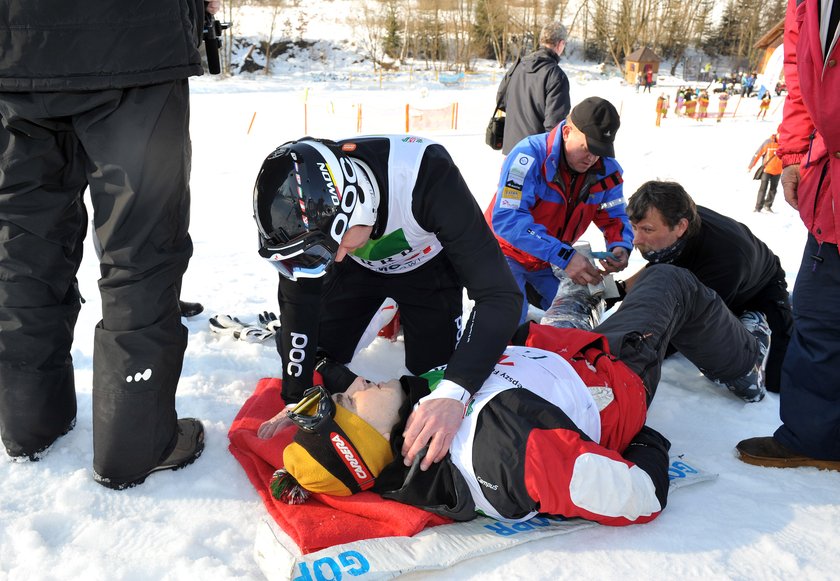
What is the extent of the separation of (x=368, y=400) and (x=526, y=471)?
1.71ft

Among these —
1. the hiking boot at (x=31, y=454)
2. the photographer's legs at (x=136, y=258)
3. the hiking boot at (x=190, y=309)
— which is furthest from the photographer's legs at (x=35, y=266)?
the hiking boot at (x=190, y=309)

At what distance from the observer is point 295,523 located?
74.5 inches

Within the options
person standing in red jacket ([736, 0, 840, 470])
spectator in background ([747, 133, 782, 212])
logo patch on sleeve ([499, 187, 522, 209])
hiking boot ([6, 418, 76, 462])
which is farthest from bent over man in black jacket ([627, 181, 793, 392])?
spectator in background ([747, 133, 782, 212])

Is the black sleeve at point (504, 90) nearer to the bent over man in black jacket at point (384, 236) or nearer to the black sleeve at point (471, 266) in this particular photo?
the bent over man in black jacket at point (384, 236)

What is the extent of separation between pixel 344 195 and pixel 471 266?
47 cm

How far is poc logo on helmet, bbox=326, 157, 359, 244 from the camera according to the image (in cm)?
187

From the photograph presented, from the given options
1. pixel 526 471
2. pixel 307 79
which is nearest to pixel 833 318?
pixel 526 471

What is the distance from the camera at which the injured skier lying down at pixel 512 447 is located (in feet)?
5.96

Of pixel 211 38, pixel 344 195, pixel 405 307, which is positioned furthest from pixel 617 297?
pixel 211 38

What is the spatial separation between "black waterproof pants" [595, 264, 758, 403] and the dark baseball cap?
85 centimetres

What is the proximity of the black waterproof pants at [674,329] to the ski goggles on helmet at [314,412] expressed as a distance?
119 cm

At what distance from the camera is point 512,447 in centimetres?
184

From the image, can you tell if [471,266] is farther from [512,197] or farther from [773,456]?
[512,197]

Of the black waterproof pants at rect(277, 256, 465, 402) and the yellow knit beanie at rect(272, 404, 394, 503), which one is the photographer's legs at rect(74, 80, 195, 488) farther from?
the black waterproof pants at rect(277, 256, 465, 402)
